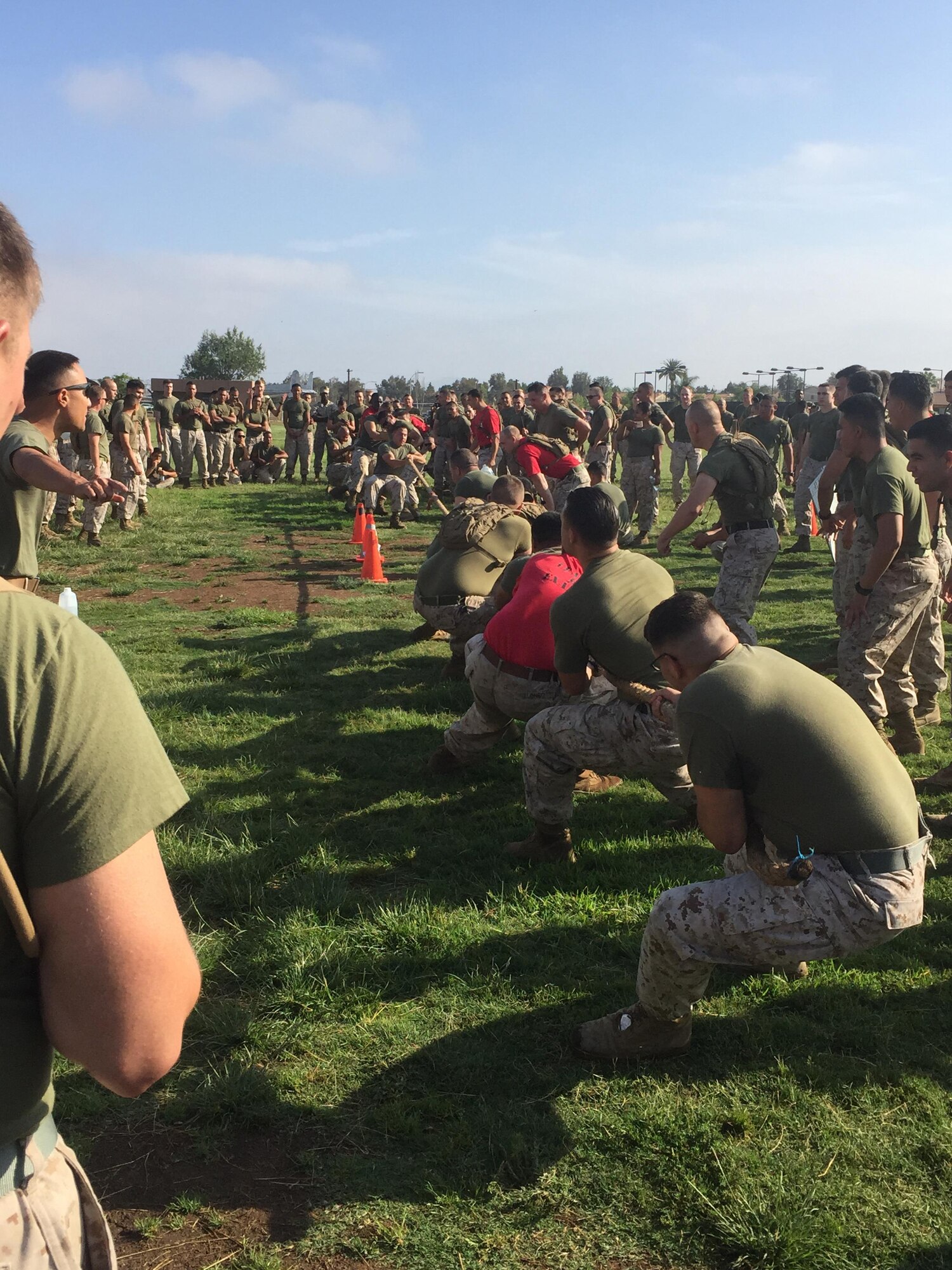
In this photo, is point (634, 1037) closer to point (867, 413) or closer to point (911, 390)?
point (867, 413)

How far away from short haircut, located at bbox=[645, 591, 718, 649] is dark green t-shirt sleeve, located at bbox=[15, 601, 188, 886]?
8.84ft

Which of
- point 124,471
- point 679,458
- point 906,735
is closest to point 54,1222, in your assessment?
point 906,735

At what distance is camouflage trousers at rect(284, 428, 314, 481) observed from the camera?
2566 centimetres

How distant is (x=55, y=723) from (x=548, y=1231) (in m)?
2.47

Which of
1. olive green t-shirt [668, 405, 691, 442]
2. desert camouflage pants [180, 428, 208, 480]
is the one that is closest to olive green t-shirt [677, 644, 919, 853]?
olive green t-shirt [668, 405, 691, 442]

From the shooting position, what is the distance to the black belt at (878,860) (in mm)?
3338

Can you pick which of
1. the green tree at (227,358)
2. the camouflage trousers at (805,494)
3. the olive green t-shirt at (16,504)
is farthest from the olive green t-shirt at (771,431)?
the green tree at (227,358)

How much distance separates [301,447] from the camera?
25875mm

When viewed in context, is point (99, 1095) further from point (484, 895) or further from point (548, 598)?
point (548, 598)

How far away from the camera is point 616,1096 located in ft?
11.4

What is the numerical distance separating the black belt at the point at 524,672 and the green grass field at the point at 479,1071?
0.72m

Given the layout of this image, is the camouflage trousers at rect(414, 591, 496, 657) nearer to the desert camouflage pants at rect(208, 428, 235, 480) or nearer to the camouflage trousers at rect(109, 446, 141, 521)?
the camouflage trousers at rect(109, 446, 141, 521)

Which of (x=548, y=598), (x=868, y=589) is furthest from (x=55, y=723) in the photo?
(x=868, y=589)

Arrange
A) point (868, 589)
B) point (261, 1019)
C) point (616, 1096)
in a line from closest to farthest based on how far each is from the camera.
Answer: point (616, 1096) < point (261, 1019) < point (868, 589)
